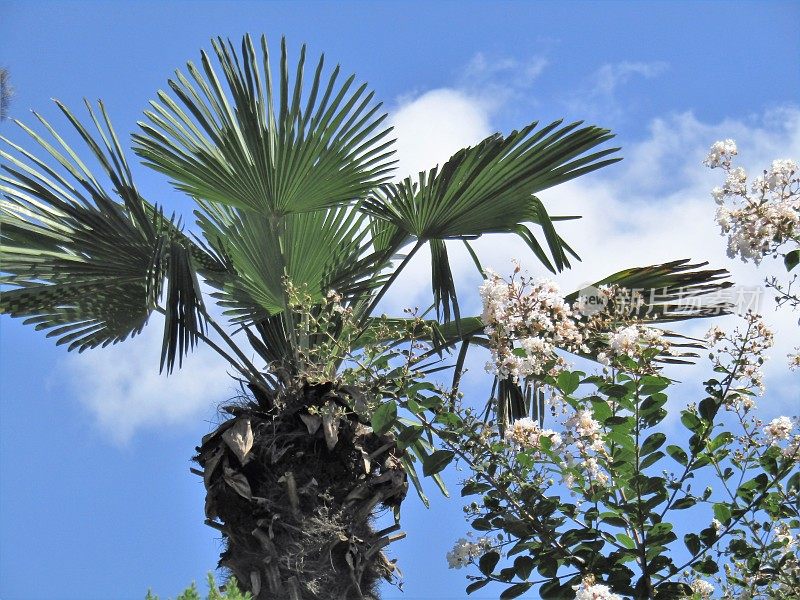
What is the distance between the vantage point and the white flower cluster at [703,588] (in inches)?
137

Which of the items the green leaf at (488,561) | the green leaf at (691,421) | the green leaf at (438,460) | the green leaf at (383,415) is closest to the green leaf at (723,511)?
the green leaf at (691,421)

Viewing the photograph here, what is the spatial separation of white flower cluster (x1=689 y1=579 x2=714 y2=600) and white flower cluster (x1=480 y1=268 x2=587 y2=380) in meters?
→ 0.94

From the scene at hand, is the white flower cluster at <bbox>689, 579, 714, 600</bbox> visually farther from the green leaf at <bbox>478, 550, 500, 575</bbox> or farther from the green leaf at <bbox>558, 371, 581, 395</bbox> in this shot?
the green leaf at <bbox>558, 371, 581, 395</bbox>

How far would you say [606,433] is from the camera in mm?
3494

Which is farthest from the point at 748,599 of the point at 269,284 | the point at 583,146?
the point at 269,284

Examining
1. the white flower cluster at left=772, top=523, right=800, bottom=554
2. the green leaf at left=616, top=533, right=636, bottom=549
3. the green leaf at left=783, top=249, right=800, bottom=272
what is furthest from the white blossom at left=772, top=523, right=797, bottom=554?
the green leaf at left=783, top=249, right=800, bottom=272

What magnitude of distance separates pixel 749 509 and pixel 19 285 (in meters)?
3.66

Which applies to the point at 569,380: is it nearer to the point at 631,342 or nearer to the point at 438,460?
the point at 631,342

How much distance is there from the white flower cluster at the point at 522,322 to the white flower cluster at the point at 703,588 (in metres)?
0.94

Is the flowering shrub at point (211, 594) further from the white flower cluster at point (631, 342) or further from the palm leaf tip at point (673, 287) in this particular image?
the palm leaf tip at point (673, 287)

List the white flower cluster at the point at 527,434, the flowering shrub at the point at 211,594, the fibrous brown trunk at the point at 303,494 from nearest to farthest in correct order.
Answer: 1. the flowering shrub at the point at 211,594
2. the white flower cluster at the point at 527,434
3. the fibrous brown trunk at the point at 303,494

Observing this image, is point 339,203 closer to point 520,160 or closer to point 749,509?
point 520,160

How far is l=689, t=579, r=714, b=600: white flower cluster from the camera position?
11.4 ft

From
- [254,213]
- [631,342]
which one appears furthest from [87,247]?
[631,342]
